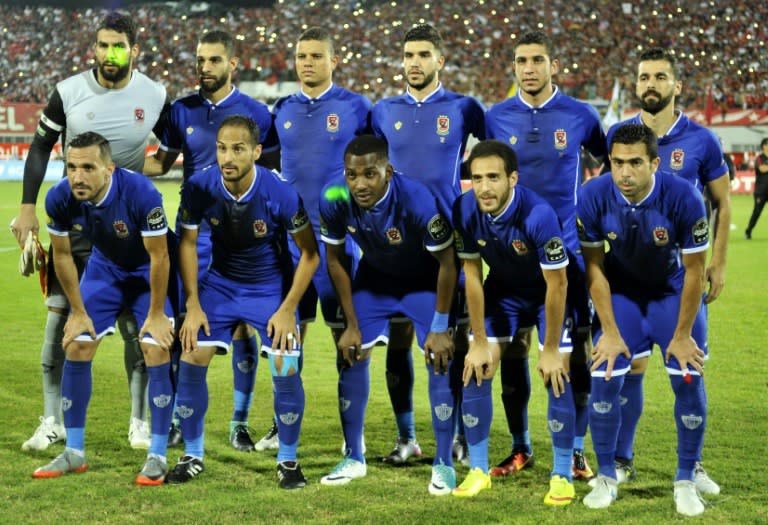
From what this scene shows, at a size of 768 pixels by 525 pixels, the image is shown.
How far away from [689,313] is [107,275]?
10.1 feet

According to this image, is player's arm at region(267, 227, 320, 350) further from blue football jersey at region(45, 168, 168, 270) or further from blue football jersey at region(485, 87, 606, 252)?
blue football jersey at region(485, 87, 606, 252)

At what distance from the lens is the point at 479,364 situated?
5.29 m

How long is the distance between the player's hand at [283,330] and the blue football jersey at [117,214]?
2.49 ft

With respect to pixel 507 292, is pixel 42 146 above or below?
above

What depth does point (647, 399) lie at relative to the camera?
24.7ft

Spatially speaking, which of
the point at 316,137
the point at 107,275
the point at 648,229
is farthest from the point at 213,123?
the point at 648,229

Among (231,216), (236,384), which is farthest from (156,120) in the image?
(236,384)

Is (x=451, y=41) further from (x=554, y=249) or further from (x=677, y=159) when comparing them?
(x=554, y=249)

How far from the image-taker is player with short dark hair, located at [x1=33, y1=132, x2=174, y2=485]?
549 cm

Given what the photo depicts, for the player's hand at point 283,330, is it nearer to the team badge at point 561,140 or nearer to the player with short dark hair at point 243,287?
the player with short dark hair at point 243,287

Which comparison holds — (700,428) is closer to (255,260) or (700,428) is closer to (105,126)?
(255,260)

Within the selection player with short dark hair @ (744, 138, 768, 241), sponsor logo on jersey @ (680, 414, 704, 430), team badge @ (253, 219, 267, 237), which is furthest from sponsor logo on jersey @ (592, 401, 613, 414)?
player with short dark hair @ (744, 138, 768, 241)

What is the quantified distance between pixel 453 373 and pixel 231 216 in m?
1.45

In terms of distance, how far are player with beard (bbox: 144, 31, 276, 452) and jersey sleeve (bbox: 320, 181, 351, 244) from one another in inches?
41.2
